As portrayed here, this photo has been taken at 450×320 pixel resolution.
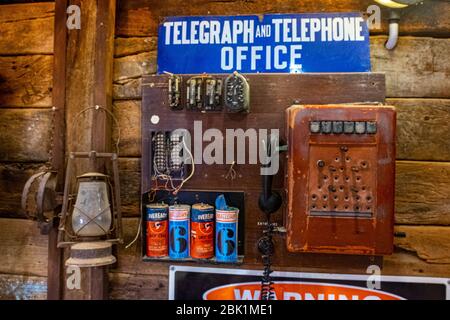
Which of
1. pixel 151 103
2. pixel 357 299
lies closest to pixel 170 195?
pixel 151 103

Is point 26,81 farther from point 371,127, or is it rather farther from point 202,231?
point 371,127

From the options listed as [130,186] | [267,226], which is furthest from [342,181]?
[130,186]

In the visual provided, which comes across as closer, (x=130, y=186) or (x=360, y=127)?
(x=360, y=127)

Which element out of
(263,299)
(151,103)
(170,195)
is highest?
(151,103)

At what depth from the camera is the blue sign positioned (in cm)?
132

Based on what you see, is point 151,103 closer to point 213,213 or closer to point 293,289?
point 213,213

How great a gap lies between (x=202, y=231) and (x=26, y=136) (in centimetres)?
87

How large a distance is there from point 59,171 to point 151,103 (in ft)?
1.55

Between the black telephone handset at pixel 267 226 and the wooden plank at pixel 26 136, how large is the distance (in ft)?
3.04

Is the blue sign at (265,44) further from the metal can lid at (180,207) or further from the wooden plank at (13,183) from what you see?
the wooden plank at (13,183)

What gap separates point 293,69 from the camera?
1.34 m

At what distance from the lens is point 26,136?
1436 millimetres

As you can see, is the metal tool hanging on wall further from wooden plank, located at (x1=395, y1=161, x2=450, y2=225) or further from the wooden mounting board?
wooden plank, located at (x1=395, y1=161, x2=450, y2=225)

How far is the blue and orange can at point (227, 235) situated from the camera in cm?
125
